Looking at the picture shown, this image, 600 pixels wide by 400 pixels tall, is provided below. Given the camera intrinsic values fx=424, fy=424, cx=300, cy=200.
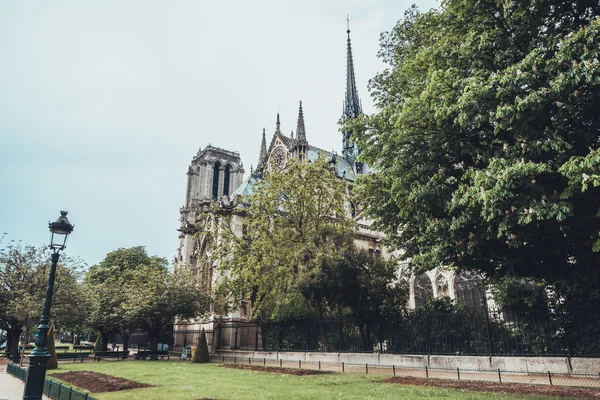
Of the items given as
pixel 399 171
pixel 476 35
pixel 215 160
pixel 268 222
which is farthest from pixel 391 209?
pixel 215 160

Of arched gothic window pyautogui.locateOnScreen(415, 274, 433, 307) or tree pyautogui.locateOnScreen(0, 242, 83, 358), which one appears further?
arched gothic window pyautogui.locateOnScreen(415, 274, 433, 307)

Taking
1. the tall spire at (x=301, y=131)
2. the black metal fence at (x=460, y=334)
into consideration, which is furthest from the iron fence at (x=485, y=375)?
the tall spire at (x=301, y=131)

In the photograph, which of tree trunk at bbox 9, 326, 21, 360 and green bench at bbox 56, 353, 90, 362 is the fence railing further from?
tree trunk at bbox 9, 326, 21, 360

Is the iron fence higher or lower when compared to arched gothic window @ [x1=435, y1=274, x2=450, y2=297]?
lower

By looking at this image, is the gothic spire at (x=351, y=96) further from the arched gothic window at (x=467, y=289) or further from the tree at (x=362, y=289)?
the tree at (x=362, y=289)

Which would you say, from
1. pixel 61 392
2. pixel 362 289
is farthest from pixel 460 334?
pixel 61 392

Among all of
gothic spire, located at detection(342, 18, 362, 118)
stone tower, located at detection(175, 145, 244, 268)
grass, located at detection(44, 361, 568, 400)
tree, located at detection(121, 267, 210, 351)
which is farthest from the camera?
gothic spire, located at detection(342, 18, 362, 118)

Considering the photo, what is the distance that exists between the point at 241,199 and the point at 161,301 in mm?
10026

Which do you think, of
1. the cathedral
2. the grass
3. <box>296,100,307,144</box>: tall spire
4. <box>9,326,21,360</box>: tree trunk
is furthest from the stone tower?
the grass

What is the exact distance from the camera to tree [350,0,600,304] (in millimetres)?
9961

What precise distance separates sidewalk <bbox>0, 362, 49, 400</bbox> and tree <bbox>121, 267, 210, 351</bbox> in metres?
13.3

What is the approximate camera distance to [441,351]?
1878 centimetres

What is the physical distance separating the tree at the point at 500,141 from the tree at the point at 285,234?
400 inches

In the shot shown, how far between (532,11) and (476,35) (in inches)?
60.5
